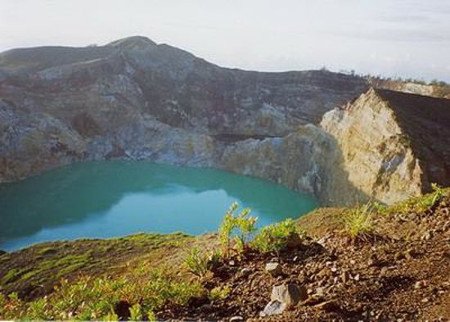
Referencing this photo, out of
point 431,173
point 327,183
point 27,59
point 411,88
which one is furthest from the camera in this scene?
point 27,59

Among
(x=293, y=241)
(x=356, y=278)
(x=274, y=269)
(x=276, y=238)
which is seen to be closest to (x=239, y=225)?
(x=276, y=238)

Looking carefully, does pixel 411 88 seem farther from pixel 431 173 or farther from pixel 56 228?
pixel 56 228

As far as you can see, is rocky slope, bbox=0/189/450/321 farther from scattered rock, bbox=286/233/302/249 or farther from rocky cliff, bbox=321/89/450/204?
rocky cliff, bbox=321/89/450/204

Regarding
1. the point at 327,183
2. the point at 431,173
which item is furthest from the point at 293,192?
the point at 431,173

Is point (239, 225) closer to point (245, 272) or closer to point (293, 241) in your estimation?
point (293, 241)

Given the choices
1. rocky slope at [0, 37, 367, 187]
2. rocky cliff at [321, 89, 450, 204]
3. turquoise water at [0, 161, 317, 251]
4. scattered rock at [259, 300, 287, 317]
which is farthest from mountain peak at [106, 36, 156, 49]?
scattered rock at [259, 300, 287, 317]
